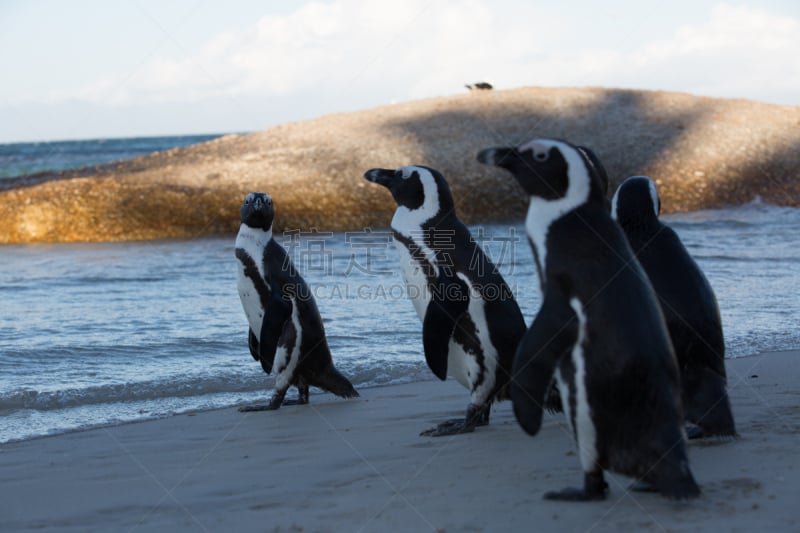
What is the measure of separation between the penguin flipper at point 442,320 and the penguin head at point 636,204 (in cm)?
92

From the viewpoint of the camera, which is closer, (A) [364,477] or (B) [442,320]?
(A) [364,477]

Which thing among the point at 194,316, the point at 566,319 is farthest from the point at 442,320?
the point at 194,316

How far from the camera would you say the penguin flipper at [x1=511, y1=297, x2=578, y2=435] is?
10.7 ft

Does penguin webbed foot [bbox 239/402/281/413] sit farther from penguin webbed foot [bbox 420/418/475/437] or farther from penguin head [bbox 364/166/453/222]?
penguin head [bbox 364/166/453/222]

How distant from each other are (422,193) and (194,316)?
3819mm

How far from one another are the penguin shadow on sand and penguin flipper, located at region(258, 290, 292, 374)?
0.92 metres

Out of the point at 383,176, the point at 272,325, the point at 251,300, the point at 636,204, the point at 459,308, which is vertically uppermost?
the point at 383,176

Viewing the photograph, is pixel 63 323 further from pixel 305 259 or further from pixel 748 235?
pixel 748 235

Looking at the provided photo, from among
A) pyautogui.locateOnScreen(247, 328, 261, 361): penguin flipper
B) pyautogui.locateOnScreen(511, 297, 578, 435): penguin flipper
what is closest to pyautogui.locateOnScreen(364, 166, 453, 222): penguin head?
pyautogui.locateOnScreen(247, 328, 261, 361): penguin flipper

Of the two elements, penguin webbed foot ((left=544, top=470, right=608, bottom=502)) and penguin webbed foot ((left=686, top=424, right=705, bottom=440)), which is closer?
penguin webbed foot ((left=544, top=470, right=608, bottom=502))

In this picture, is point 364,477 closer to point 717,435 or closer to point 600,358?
point 600,358

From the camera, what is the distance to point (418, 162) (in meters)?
17.8

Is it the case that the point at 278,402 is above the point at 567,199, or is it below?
below

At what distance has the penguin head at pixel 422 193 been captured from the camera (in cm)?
543
